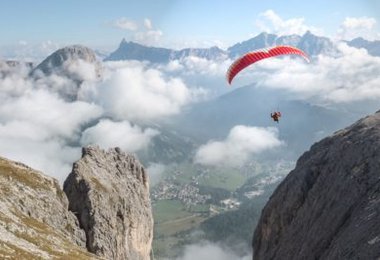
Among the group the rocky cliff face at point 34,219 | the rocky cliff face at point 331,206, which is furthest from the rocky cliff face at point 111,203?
the rocky cliff face at point 331,206

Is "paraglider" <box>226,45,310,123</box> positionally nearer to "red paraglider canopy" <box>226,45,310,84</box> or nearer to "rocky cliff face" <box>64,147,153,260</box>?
"red paraglider canopy" <box>226,45,310,84</box>

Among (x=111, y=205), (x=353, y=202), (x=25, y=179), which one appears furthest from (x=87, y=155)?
(x=353, y=202)

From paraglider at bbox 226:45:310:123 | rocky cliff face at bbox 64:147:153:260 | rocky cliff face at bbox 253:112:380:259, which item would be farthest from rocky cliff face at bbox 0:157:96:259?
rocky cliff face at bbox 253:112:380:259

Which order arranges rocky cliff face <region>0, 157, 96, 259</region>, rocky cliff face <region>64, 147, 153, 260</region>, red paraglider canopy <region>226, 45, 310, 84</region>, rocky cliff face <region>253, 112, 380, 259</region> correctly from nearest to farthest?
1. rocky cliff face <region>0, 157, 96, 259</region>
2. rocky cliff face <region>253, 112, 380, 259</region>
3. red paraglider canopy <region>226, 45, 310, 84</region>
4. rocky cliff face <region>64, 147, 153, 260</region>

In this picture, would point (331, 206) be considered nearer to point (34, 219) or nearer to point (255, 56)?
point (255, 56)

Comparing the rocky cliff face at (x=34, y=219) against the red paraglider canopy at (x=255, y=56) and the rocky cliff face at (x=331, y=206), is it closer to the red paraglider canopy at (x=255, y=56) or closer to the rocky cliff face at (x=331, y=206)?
the red paraglider canopy at (x=255, y=56)
